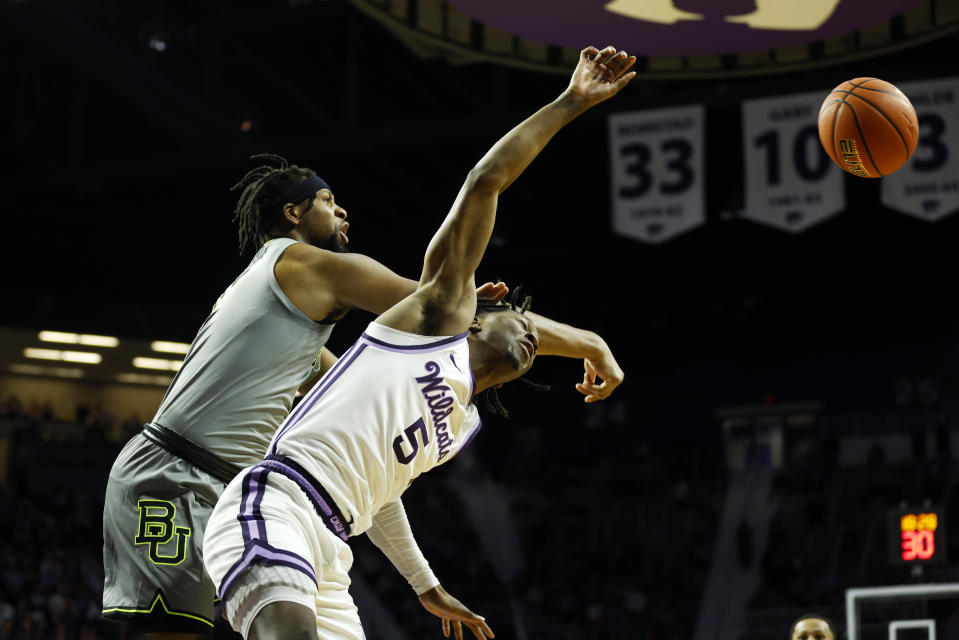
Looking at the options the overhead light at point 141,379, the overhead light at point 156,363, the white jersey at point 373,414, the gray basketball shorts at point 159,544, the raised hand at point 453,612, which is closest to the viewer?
the white jersey at point 373,414

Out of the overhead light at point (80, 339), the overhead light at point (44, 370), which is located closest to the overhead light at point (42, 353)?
the overhead light at point (44, 370)

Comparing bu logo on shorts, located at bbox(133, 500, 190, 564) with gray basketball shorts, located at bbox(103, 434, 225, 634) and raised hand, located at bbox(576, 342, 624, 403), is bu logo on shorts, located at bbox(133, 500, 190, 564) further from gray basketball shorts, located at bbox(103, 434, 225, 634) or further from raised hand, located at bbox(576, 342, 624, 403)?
raised hand, located at bbox(576, 342, 624, 403)

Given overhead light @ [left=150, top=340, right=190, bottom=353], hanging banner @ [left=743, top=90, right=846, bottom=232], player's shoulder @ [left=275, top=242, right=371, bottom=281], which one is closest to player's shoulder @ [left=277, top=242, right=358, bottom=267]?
player's shoulder @ [left=275, top=242, right=371, bottom=281]

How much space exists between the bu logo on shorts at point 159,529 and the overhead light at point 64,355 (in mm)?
20712

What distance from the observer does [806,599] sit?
1634 centimetres

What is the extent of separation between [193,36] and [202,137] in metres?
1.50

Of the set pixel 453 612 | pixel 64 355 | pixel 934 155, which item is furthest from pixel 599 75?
pixel 64 355

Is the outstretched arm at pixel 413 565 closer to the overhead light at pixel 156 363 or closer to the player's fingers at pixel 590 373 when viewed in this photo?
the player's fingers at pixel 590 373

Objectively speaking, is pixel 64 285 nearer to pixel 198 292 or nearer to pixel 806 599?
pixel 198 292

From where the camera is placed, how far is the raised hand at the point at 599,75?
3.48 metres

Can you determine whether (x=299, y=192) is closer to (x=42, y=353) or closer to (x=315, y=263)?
(x=315, y=263)

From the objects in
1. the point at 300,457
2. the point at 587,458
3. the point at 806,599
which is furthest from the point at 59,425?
the point at 300,457

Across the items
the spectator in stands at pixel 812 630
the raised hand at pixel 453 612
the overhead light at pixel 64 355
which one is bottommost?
the overhead light at pixel 64 355

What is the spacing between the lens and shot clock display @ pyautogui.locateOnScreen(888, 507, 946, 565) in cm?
1005
